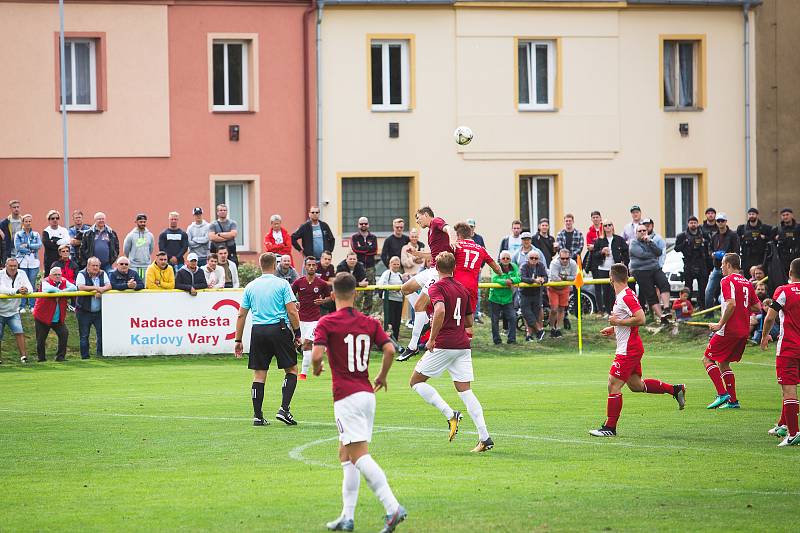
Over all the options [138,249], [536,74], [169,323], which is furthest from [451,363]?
[536,74]

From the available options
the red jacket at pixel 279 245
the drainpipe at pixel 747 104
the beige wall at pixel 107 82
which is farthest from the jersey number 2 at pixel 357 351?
the drainpipe at pixel 747 104

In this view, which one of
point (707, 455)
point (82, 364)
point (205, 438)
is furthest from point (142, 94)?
point (707, 455)

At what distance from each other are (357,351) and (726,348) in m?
9.02

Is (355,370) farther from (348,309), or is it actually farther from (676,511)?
(676,511)

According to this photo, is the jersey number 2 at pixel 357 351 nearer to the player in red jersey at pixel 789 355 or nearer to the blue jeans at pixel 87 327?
the player in red jersey at pixel 789 355

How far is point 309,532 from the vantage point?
9898 millimetres

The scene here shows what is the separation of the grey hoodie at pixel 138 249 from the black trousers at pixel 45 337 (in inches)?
116

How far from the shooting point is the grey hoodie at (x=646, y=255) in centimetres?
2919

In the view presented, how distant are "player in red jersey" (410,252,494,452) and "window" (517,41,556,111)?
79.2ft

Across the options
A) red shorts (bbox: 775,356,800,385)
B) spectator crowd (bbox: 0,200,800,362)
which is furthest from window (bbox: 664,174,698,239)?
red shorts (bbox: 775,356,800,385)

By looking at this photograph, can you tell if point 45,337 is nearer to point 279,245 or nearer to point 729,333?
point 279,245

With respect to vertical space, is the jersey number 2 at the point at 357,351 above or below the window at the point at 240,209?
below

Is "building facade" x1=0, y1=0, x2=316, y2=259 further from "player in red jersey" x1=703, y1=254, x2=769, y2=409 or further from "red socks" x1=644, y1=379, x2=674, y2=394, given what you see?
"red socks" x1=644, y1=379, x2=674, y2=394

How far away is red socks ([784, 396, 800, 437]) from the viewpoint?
14336 millimetres
